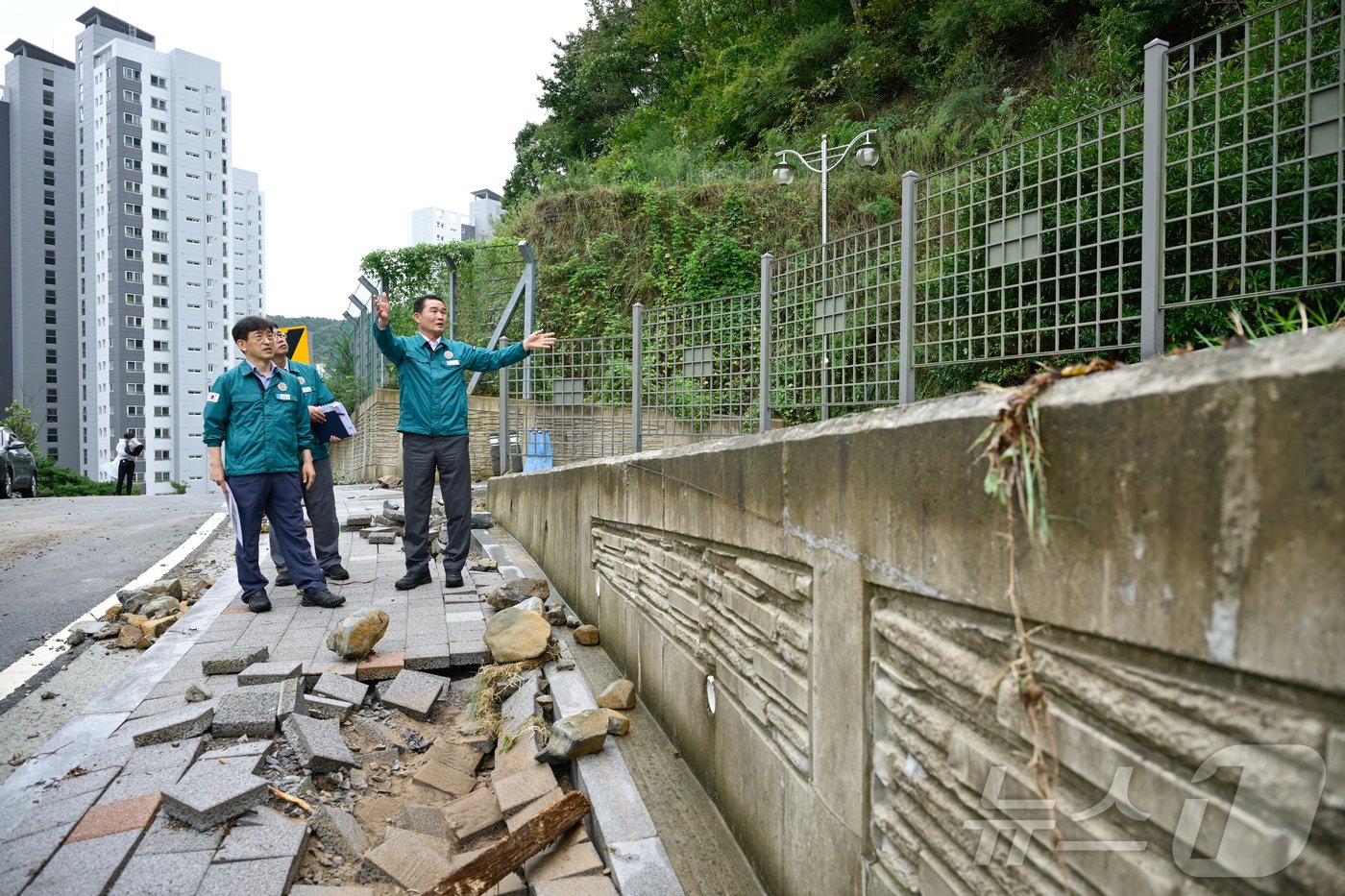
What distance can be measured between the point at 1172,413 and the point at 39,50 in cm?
9535

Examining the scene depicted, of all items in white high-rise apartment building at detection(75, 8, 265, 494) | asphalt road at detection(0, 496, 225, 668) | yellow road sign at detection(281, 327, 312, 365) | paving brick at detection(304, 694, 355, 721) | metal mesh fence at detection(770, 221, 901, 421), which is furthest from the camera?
white high-rise apartment building at detection(75, 8, 265, 494)

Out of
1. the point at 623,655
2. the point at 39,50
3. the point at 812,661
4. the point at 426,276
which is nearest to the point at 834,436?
the point at 812,661

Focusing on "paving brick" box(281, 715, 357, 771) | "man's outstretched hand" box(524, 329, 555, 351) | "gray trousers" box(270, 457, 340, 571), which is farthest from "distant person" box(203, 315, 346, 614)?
"paving brick" box(281, 715, 357, 771)

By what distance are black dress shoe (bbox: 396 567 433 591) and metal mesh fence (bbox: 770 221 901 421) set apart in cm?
292

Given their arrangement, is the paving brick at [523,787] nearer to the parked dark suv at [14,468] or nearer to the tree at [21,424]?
the parked dark suv at [14,468]

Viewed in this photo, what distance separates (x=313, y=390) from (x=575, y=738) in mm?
4127

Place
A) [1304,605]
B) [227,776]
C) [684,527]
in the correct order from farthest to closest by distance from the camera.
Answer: [684,527], [227,776], [1304,605]

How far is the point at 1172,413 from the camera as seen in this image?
1.17 meters

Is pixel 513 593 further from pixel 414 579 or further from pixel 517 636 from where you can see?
pixel 414 579

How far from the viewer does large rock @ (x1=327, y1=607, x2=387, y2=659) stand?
4.42 meters

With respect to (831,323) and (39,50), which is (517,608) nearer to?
(831,323)

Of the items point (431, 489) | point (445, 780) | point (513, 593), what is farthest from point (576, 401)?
point (445, 780)

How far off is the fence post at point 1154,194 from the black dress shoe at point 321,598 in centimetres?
489

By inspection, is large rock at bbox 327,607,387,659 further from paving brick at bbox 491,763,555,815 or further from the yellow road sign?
the yellow road sign
